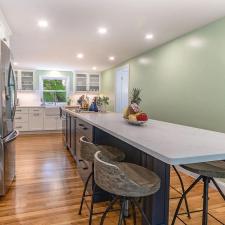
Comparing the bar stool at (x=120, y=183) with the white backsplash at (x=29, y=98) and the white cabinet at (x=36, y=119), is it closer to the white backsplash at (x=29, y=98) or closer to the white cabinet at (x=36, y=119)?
the white cabinet at (x=36, y=119)

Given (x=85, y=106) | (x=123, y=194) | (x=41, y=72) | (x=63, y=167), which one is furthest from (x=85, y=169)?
(x=41, y=72)

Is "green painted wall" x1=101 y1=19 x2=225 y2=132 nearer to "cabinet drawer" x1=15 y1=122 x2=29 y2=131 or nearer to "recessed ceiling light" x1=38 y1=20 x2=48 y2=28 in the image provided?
"recessed ceiling light" x1=38 y1=20 x2=48 y2=28

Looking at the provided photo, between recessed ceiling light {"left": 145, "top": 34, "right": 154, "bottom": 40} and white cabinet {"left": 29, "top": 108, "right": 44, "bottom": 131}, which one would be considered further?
white cabinet {"left": 29, "top": 108, "right": 44, "bottom": 131}

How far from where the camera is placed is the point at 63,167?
11.7 feet

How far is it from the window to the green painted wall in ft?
12.5

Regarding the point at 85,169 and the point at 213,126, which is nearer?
the point at 85,169

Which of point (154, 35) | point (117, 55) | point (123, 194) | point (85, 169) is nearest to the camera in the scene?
point (123, 194)

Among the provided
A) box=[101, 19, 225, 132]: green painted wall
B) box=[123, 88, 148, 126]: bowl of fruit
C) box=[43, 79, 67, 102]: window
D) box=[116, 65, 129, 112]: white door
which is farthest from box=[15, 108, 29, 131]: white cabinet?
box=[123, 88, 148, 126]: bowl of fruit

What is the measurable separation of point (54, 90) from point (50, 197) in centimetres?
560

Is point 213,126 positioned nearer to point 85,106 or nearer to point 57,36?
point 85,106

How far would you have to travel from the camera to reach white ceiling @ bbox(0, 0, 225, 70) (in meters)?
2.41

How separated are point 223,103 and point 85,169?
196 centimetres

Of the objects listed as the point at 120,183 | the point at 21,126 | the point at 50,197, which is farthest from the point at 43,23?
the point at 21,126

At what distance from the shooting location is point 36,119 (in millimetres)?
6570
